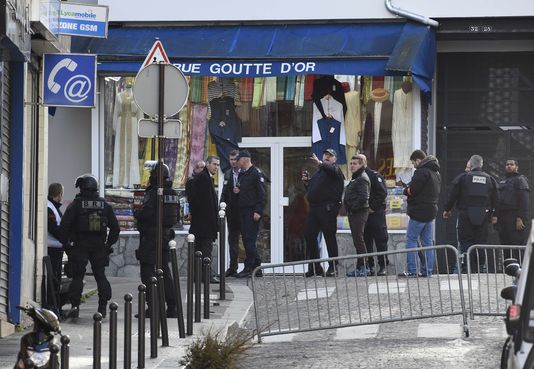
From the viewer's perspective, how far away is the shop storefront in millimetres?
23000

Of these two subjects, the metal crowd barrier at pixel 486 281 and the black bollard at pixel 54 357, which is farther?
the metal crowd barrier at pixel 486 281

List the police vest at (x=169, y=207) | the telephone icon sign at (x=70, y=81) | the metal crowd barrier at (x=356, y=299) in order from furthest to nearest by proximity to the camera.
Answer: the police vest at (x=169, y=207) < the telephone icon sign at (x=70, y=81) < the metal crowd barrier at (x=356, y=299)

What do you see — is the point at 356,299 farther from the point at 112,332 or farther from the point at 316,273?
the point at 112,332

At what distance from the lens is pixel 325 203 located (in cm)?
2111

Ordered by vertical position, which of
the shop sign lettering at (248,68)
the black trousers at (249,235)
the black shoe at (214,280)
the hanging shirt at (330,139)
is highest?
the shop sign lettering at (248,68)

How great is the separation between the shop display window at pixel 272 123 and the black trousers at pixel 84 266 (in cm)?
663

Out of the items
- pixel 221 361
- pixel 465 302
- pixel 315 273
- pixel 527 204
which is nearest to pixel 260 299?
pixel 315 273

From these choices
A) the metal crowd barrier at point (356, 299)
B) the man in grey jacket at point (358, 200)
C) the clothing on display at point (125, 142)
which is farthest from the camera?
the clothing on display at point (125, 142)

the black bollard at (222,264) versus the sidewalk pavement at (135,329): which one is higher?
the black bollard at (222,264)

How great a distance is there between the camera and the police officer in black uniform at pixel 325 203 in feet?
69.0

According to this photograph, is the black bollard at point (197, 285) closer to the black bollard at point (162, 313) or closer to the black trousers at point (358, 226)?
the black bollard at point (162, 313)

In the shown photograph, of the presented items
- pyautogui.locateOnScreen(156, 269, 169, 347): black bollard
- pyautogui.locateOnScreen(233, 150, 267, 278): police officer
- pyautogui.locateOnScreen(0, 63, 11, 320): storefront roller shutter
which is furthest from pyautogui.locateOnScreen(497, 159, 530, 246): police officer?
pyautogui.locateOnScreen(156, 269, 169, 347): black bollard

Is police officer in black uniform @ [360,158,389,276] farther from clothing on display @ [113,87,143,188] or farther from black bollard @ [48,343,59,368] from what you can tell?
black bollard @ [48,343,59,368]

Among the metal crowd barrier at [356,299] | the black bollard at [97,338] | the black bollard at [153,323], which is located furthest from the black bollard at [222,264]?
the black bollard at [97,338]
